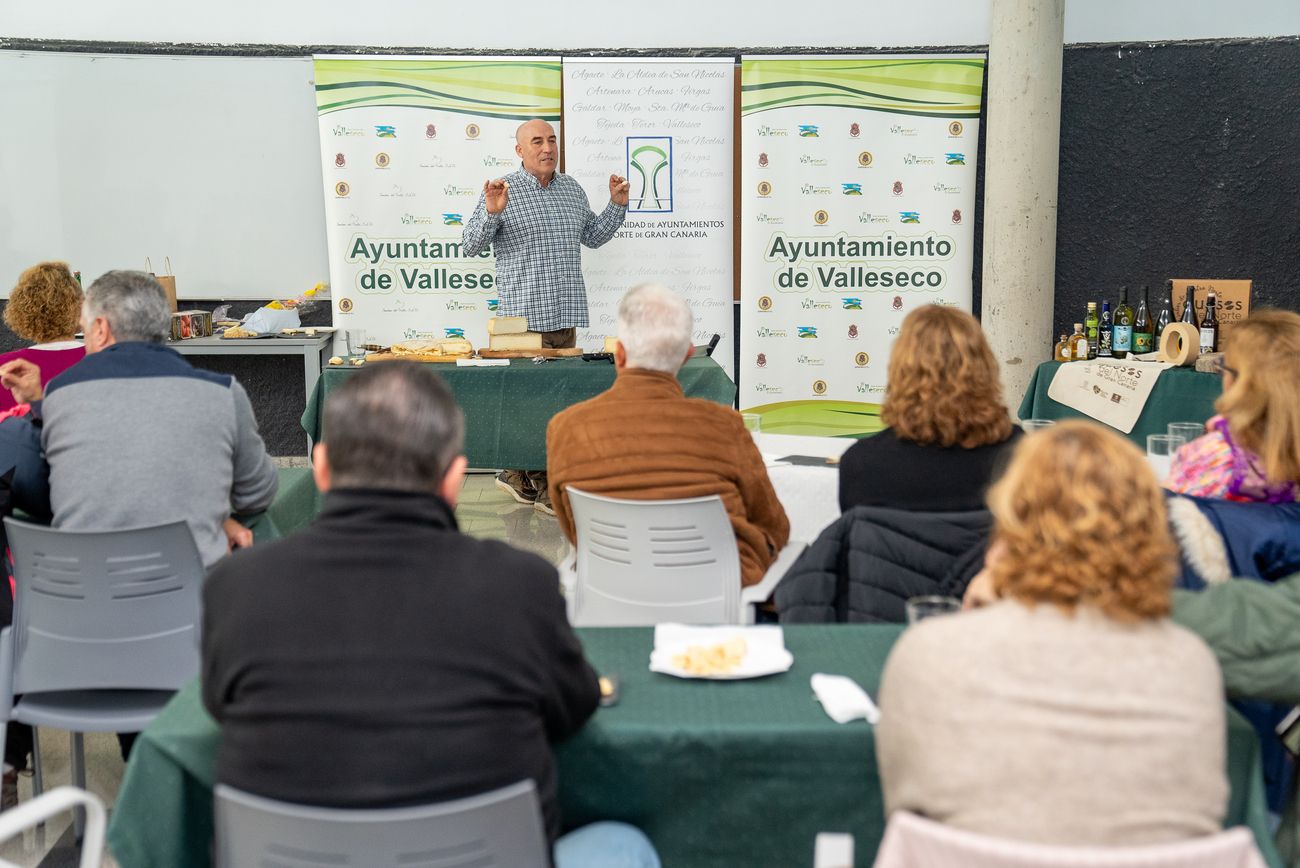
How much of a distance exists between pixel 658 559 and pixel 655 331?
1.87 feet

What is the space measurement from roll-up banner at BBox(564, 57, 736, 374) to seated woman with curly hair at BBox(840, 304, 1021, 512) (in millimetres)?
3954

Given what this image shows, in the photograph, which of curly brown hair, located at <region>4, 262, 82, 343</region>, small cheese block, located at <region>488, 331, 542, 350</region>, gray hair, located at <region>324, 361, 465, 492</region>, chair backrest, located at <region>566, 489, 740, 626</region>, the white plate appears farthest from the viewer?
small cheese block, located at <region>488, 331, 542, 350</region>

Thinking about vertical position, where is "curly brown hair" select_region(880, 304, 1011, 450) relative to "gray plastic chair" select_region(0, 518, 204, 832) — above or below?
above

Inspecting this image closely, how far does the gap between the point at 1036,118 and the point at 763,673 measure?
495 cm

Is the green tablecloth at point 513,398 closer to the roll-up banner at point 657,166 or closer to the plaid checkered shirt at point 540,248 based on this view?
the plaid checkered shirt at point 540,248

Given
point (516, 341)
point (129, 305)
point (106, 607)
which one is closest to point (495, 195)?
point (516, 341)

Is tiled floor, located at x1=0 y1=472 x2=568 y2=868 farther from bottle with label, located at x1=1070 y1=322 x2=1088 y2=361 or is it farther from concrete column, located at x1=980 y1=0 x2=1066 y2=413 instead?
concrete column, located at x1=980 y1=0 x2=1066 y2=413

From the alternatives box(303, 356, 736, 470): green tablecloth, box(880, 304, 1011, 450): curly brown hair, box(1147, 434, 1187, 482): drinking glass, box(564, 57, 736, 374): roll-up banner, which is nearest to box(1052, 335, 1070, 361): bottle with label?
box(564, 57, 736, 374): roll-up banner

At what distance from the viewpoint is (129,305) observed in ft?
8.84

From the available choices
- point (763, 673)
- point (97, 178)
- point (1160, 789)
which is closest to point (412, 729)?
point (763, 673)

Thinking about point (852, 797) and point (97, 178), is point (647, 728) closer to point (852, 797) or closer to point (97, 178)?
point (852, 797)

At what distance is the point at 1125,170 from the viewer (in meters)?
6.45

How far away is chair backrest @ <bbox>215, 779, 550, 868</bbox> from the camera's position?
1.27m

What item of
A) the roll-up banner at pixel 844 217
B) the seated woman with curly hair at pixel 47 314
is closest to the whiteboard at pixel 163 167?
the roll-up banner at pixel 844 217
